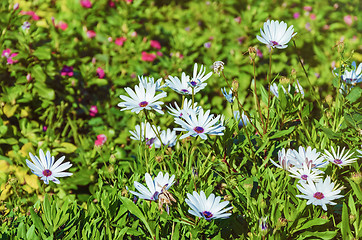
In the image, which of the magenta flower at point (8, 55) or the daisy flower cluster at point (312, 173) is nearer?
the daisy flower cluster at point (312, 173)

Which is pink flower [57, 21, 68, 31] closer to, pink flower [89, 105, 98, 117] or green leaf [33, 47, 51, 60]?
green leaf [33, 47, 51, 60]

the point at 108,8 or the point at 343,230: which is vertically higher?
the point at 108,8

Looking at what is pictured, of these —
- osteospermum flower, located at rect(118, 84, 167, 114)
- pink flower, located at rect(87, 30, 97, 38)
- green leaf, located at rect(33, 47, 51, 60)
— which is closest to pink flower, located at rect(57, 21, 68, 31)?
pink flower, located at rect(87, 30, 97, 38)

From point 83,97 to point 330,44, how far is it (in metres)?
2.11

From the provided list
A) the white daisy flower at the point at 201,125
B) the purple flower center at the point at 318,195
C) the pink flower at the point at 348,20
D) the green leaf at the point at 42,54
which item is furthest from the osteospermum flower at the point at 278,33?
the pink flower at the point at 348,20

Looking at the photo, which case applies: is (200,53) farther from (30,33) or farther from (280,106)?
(280,106)

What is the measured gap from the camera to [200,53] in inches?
118

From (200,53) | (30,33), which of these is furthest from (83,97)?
(200,53)

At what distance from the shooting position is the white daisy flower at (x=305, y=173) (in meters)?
1.07

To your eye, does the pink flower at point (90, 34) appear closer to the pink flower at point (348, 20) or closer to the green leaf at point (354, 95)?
the green leaf at point (354, 95)

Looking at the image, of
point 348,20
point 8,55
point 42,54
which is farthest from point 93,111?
point 348,20

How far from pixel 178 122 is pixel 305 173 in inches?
15.2

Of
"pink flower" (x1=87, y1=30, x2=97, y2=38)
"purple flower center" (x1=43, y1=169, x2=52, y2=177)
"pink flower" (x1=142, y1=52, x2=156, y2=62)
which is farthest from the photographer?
"pink flower" (x1=87, y1=30, x2=97, y2=38)

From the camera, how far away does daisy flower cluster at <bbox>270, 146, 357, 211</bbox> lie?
3.35 feet
